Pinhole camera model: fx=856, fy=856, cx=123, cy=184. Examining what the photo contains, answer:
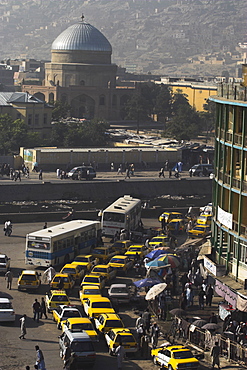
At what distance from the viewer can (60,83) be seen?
116625mm

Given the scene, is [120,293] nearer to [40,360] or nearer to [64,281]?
[64,281]

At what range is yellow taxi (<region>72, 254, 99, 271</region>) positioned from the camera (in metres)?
37.5

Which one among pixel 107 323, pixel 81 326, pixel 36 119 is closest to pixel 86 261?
pixel 107 323

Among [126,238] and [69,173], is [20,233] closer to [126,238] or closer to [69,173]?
[126,238]

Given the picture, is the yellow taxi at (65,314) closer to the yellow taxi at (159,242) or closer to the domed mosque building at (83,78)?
the yellow taxi at (159,242)

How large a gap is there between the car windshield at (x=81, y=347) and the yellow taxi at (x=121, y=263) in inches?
470

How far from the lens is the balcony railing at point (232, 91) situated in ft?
97.2

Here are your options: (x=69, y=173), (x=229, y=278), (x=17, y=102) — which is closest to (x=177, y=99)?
(x=17, y=102)

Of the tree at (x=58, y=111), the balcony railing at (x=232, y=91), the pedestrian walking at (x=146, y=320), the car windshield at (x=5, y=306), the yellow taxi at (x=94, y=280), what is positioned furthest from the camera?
the tree at (x=58, y=111)

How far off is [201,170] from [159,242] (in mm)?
26754

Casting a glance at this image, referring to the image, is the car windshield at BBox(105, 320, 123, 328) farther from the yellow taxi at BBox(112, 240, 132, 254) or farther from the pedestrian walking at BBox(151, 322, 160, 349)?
the yellow taxi at BBox(112, 240, 132, 254)

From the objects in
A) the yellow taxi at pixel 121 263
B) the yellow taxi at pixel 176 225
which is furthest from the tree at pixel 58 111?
the yellow taxi at pixel 121 263

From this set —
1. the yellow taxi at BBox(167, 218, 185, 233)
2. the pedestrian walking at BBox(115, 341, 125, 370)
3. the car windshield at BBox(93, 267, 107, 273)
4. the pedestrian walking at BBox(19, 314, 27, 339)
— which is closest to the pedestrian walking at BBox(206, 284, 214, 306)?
the car windshield at BBox(93, 267, 107, 273)

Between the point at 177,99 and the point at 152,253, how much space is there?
77624 mm
